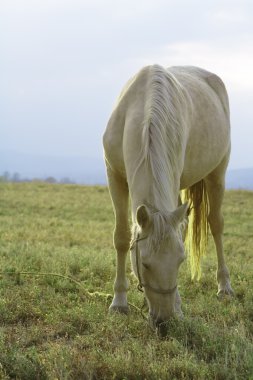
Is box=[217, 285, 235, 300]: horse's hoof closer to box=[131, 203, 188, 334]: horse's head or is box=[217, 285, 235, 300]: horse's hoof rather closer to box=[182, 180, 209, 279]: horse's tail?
box=[182, 180, 209, 279]: horse's tail

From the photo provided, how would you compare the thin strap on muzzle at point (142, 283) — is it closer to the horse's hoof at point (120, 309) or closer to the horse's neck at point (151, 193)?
the horse's neck at point (151, 193)

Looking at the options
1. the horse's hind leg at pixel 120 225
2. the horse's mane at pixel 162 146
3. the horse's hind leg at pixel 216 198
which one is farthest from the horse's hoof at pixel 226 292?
the horse's mane at pixel 162 146

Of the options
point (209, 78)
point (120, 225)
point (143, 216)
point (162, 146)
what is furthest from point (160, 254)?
point (209, 78)

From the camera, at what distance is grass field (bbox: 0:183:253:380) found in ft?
10.9

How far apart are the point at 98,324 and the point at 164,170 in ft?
4.38

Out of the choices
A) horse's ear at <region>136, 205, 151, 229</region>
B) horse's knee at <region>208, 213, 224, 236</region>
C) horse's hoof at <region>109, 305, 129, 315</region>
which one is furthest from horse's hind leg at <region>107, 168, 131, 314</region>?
horse's knee at <region>208, 213, 224, 236</region>

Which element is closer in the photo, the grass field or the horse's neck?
the grass field

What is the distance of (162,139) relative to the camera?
426 centimetres

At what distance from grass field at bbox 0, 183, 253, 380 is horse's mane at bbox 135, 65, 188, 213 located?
984mm

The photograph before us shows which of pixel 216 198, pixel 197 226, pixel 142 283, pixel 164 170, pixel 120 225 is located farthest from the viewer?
pixel 216 198

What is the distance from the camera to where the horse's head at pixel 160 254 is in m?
3.77

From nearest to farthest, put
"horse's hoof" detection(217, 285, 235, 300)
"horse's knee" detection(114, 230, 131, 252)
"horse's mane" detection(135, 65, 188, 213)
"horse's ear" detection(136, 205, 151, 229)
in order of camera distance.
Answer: "horse's ear" detection(136, 205, 151, 229)
"horse's mane" detection(135, 65, 188, 213)
"horse's knee" detection(114, 230, 131, 252)
"horse's hoof" detection(217, 285, 235, 300)

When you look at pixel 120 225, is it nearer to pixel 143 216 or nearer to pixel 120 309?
pixel 120 309

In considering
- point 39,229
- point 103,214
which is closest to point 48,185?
point 103,214
